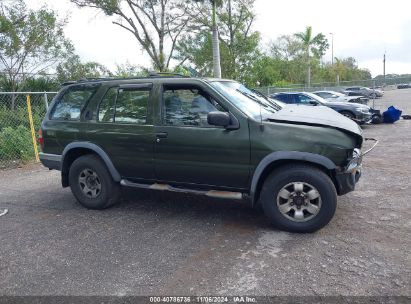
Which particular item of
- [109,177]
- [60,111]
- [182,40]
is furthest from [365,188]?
[182,40]

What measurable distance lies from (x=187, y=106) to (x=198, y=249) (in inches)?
68.6

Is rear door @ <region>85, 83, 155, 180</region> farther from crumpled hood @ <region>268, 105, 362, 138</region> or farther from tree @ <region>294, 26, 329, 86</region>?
tree @ <region>294, 26, 329, 86</region>

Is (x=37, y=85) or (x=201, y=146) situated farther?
(x=37, y=85)

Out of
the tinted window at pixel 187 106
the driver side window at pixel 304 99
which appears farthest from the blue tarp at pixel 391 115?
the tinted window at pixel 187 106

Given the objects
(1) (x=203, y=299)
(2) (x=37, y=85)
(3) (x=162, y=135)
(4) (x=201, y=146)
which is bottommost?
(1) (x=203, y=299)

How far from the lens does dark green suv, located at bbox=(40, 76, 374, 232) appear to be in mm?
4043

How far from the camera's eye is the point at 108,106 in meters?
5.09

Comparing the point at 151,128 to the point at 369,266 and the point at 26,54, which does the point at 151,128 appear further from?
the point at 26,54

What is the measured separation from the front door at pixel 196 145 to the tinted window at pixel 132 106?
0.28m

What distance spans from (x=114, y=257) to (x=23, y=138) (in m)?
6.67

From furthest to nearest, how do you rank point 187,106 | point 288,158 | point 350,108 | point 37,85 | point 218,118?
point 37,85 < point 350,108 < point 187,106 < point 218,118 < point 288,158

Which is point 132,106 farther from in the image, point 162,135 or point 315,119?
point 315,119

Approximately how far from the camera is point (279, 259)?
361 cm

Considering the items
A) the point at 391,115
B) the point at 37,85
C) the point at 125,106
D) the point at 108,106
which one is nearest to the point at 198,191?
the point at 125,106
